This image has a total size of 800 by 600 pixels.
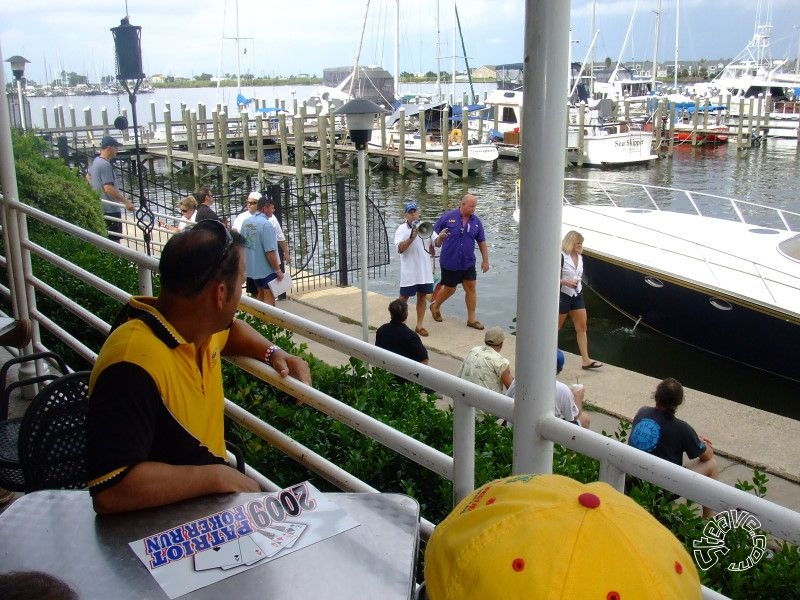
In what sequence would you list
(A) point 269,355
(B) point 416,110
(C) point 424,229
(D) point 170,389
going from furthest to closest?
(B) point 416,110
(C) point 424,229
(A) point 269,355
(D) point 170,389

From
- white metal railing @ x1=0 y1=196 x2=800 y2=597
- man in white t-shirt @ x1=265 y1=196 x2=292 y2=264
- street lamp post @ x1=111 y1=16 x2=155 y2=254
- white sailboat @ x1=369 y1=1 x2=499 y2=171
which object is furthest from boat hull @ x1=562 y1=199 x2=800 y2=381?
white sailboat @ x1=369 y1=1 x2=499 y2=171

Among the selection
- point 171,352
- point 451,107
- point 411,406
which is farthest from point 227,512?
point 451,107

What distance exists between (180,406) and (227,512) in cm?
37

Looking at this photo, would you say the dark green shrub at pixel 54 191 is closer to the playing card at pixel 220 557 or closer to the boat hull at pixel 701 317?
the playing card at pixel 220 557

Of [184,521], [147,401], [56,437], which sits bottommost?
[56,437]

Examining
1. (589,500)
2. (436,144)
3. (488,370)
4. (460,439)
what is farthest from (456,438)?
(436,144)

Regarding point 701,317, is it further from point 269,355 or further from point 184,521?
point 184,521

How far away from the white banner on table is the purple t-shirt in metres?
9.57

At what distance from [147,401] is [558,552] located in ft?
4.04

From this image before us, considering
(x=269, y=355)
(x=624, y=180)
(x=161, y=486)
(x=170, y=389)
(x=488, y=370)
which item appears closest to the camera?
(x=161, y=486)

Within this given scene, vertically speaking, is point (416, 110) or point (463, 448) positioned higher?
point (416, 110)

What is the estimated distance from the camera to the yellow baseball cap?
1102 mm

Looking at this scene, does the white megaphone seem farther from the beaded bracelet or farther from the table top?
the table top

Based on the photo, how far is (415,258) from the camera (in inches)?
453
